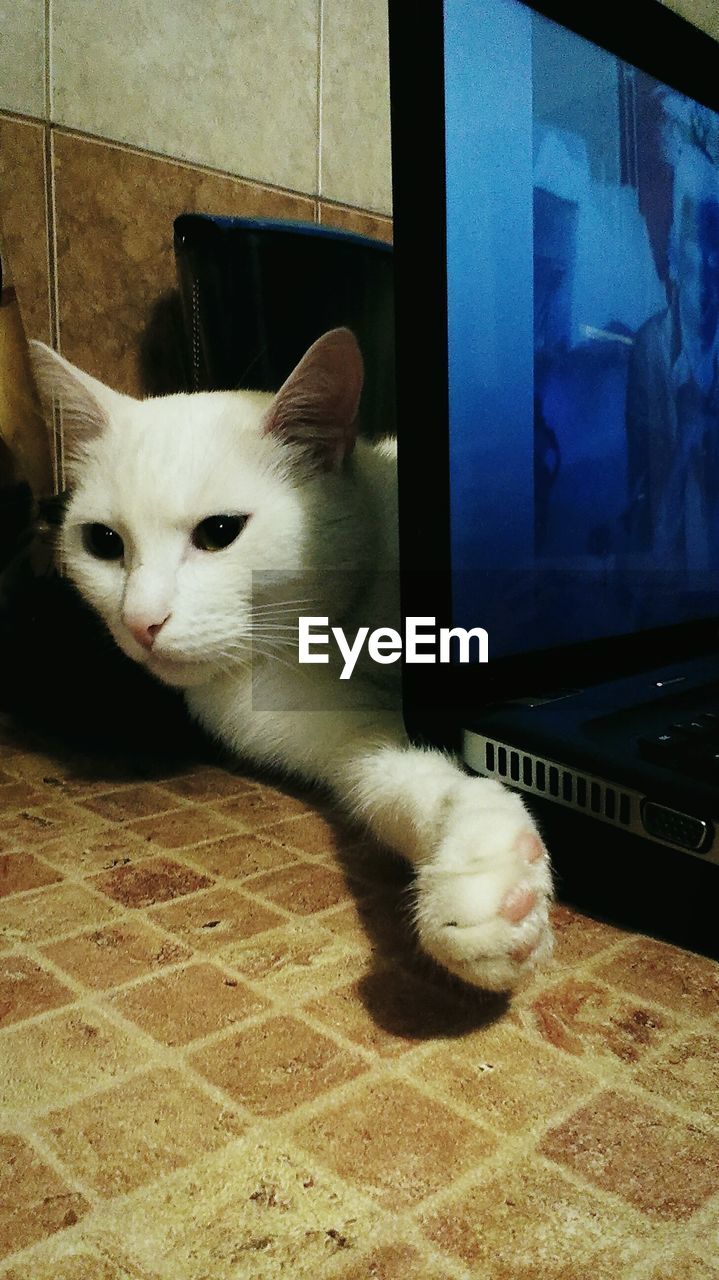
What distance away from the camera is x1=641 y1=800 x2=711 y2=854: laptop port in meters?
0.48

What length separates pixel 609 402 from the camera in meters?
0.73

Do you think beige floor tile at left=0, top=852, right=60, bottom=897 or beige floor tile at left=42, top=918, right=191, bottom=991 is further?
beige floor tile at left=0, top=852, right=60, bottom=897

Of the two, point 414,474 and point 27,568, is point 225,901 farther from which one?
point 27,568

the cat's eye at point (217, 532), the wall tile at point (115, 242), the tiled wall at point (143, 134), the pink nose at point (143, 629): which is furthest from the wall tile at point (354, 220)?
the pink nose at point (143, 629)

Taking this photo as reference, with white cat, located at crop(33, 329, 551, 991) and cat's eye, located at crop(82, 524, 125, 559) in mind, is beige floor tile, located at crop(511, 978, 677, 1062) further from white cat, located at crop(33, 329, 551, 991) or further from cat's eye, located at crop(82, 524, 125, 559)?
cat's eye, located at crop(82, 524, 125, 559)

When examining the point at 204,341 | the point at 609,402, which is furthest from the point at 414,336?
the point at 204,341

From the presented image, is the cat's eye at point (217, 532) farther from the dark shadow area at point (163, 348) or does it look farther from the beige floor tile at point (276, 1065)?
the dark shadow area at point (163, 348)

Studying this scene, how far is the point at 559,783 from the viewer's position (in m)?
0.57

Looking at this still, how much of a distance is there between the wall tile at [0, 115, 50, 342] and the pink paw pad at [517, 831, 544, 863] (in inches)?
39.6

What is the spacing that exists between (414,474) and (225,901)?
31 cm

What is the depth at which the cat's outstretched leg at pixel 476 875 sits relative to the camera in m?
0.44

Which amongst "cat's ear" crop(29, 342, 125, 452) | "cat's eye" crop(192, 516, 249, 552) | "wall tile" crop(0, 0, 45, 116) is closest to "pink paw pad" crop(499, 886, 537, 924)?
"cat's eye" crop(192, 516, 249, 552)

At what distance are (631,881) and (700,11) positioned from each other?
7.64 feet

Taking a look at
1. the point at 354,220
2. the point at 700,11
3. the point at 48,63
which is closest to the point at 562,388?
the point at 48,63
